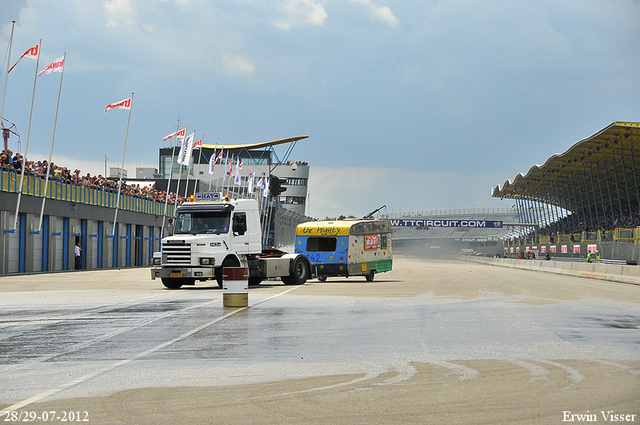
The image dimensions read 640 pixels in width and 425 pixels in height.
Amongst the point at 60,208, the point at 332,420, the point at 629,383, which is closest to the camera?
the point at 332,420

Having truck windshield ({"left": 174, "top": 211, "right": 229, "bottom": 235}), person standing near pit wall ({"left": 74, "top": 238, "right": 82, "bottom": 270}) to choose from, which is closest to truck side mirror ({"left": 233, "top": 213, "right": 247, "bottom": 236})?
truck windshield ({"left": 174, "top": 211, "right": 229, "bottom": 235})

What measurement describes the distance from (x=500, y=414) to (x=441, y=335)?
5.41 metres

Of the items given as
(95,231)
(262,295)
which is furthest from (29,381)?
(95,231)

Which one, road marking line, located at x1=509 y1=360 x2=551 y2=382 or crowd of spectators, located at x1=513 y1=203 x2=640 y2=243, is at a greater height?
crowd of spectators, located at x1=513 y1=203 x2=640 y2=243

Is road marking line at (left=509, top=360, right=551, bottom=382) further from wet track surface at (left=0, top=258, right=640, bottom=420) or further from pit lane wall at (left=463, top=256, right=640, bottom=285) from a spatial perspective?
pit lane wall at (left=463, top=256, right=640, bottom=285)

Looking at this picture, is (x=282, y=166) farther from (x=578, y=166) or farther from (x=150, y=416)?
(x=150, y=416)

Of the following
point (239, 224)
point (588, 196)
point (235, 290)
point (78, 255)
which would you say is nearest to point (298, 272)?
point (239, 224)

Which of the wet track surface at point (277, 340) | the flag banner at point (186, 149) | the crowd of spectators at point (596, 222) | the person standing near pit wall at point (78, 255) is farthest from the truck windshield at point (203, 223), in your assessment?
the crowd of spectators at point (596, 222)

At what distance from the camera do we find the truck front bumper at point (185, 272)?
80.9ft

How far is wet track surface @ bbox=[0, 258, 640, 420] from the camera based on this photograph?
316 inches

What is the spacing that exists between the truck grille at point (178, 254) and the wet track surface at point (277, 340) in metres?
6.27

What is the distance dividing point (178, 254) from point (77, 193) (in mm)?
25588

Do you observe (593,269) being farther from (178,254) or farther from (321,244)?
(178,254)

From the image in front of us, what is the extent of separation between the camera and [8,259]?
38875 millimetres
